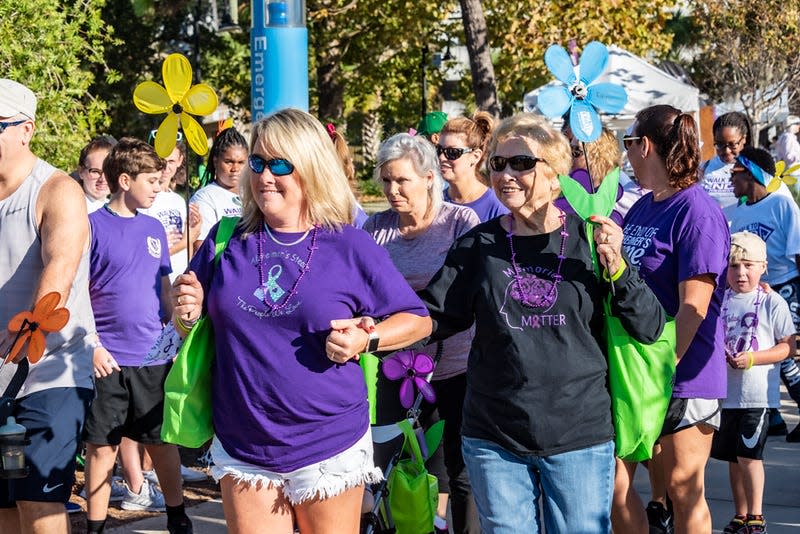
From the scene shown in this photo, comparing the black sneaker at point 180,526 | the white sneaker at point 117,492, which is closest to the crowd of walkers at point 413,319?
the black sneaker at point 180,526

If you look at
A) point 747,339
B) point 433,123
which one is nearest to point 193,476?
point 433,123

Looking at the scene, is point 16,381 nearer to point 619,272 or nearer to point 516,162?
point 516,162

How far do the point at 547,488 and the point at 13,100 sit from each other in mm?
2181

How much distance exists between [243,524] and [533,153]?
1440mm

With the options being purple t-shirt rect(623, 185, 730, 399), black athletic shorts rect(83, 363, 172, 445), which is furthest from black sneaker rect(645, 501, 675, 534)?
black athletic shorts rect(83, 363, 172, 445)

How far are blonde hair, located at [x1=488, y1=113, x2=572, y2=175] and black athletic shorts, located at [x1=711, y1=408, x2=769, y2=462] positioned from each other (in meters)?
2.46

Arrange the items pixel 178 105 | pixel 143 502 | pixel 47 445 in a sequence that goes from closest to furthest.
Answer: pixel 47 445, pixel 178 105, pixel 143 502

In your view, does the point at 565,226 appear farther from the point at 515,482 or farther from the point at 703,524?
the point at 703,524

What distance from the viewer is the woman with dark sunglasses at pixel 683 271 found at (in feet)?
13.0

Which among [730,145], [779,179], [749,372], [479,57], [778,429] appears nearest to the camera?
[749,372]

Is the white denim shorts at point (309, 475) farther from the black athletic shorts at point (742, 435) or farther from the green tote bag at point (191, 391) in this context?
the black athletic shorts at point (742, 435)

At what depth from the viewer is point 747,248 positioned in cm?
580

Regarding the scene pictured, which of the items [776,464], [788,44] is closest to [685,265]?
[776,464]

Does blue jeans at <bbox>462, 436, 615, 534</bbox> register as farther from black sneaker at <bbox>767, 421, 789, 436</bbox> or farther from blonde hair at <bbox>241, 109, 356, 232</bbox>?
black sneaker at <bbox>767, 421, 789, 436</bbox>
